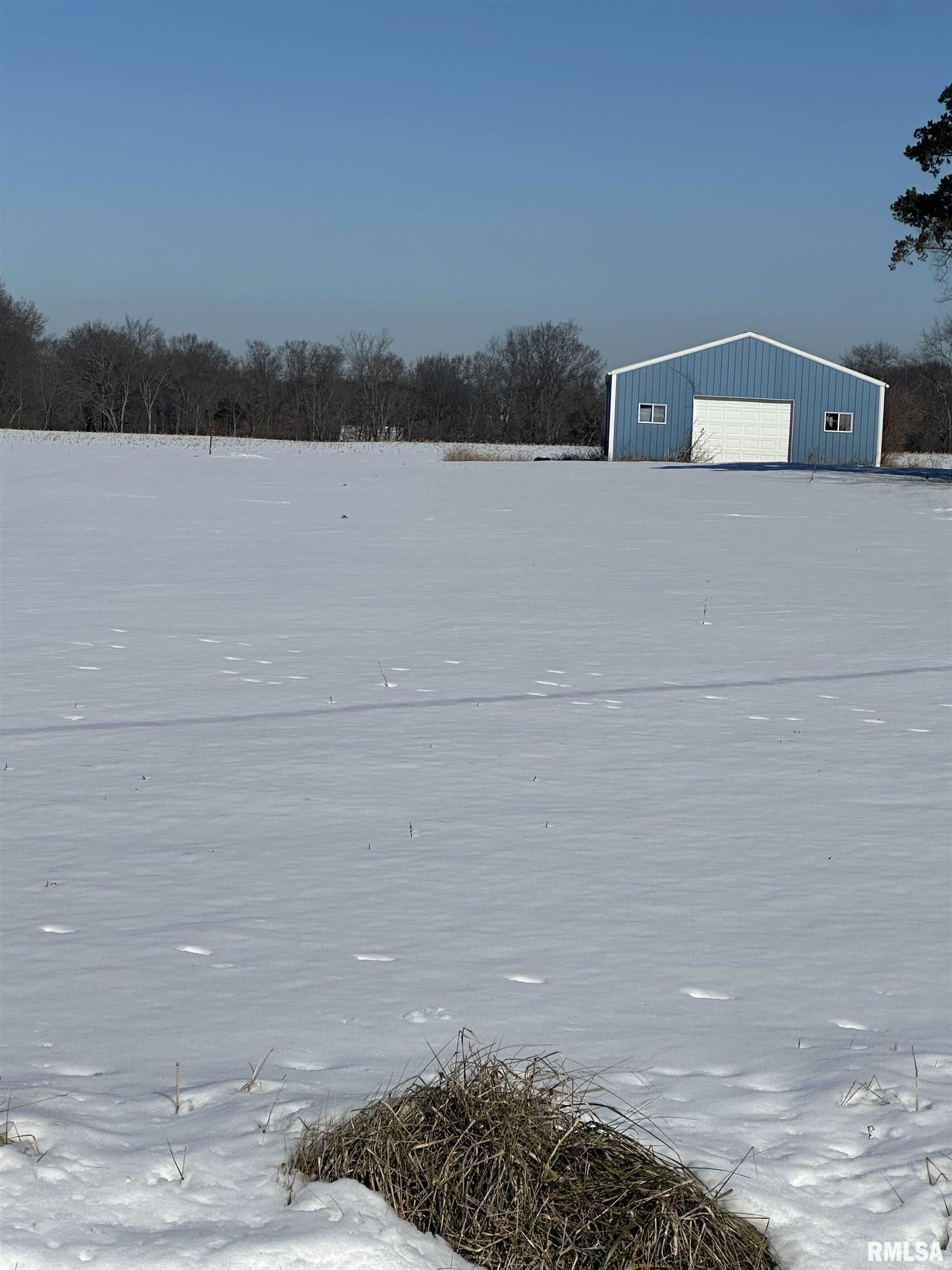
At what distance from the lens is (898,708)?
10008 mm

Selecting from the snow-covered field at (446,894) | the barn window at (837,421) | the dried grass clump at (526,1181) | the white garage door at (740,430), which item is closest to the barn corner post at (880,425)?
the barn window at (837,421)

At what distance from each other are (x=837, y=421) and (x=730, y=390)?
427 centimetres

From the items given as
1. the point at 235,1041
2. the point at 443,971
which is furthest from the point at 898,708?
the point at 235,1041

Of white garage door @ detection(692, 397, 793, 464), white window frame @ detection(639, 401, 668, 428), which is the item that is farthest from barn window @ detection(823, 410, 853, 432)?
white window frame @ detection(639, 401, 668, 428)

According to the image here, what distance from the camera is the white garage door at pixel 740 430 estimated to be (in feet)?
163

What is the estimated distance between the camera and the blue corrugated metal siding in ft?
162

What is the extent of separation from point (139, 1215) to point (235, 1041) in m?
1.13

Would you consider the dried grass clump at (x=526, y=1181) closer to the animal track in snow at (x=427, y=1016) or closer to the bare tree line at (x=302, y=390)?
the animal track in snow at (x=427, y=1016)

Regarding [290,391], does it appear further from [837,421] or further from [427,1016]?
[427,1016]

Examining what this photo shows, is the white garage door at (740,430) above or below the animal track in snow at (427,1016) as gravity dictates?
above

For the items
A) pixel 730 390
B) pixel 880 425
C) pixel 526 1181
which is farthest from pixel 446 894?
pixel 880 425

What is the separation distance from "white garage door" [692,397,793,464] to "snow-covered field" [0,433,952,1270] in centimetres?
3552

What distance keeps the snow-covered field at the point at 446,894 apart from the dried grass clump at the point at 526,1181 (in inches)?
4.1

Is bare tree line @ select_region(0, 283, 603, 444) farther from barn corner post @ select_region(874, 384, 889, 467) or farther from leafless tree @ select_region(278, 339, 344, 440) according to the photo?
barn corner post @ select_region(874, 384, 889, 467)
